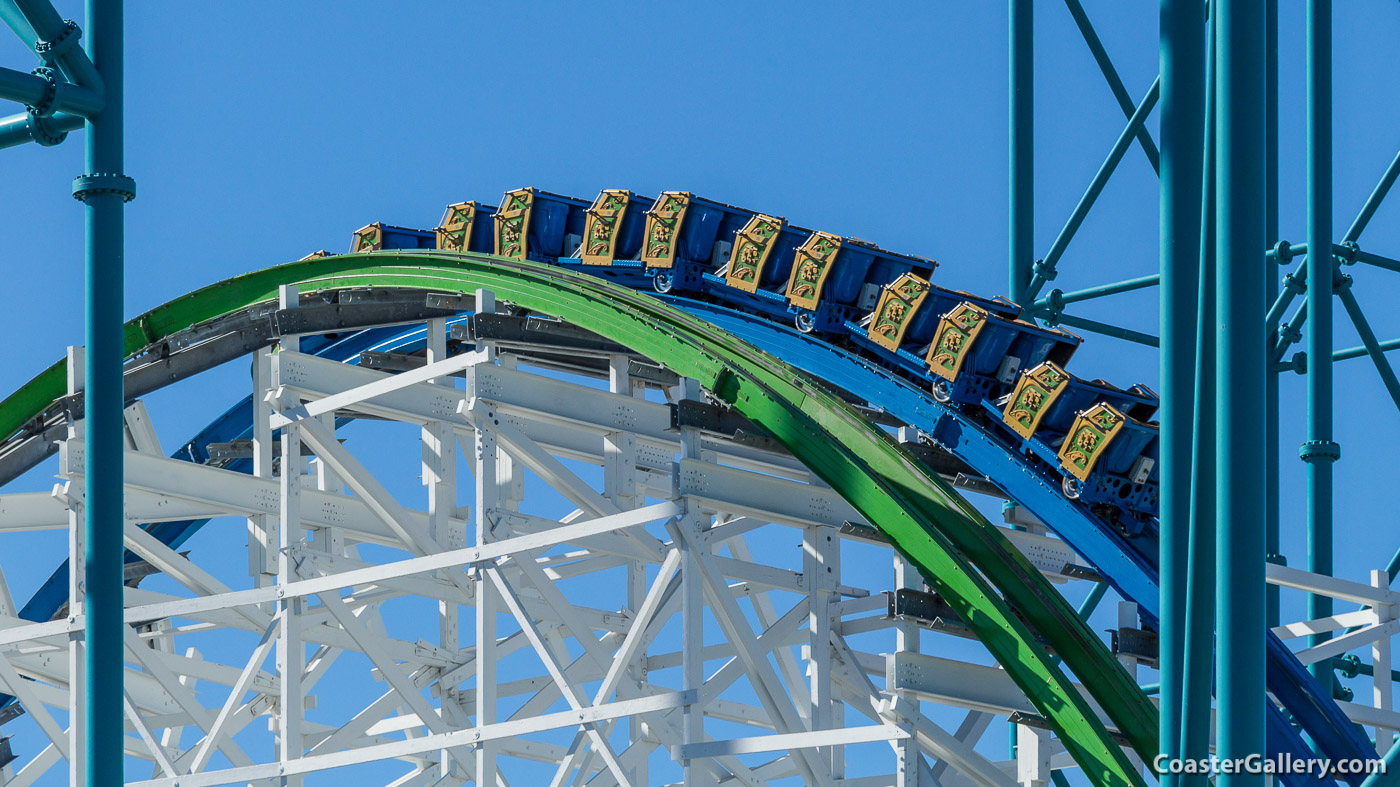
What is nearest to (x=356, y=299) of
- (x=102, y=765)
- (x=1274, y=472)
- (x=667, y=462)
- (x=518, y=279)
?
(x=518, y=279)

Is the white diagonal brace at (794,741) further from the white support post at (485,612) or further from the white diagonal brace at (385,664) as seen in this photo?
the white diagonal brace at (385,664)

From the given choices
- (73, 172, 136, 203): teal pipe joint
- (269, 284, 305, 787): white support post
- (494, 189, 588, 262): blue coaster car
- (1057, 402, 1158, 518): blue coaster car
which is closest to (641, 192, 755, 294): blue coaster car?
(494, 189, 588, 262): blue coaster car

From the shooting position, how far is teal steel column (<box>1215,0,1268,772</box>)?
7.25 m

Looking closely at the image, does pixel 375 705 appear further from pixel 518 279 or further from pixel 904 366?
pixel 904 366

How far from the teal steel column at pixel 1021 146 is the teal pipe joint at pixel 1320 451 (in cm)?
235

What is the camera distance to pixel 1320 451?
1576 cm

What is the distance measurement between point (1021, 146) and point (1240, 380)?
917cm

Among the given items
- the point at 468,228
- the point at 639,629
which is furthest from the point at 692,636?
the point at 468,228

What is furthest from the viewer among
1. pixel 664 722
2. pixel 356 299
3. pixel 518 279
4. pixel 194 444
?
pixel 194 444

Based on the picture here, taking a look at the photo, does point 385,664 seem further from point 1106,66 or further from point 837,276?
point 1106,66

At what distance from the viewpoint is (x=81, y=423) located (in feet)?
53.7

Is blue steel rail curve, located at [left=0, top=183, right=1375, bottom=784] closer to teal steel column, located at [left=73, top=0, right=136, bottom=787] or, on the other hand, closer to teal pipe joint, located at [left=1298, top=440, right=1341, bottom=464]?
teal pipe joint, located at [left=1298, top=440, right=1341, bottom=464]

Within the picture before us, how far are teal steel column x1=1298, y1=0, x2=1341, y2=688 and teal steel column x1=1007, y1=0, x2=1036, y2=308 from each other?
2121 mm

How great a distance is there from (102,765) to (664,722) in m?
6.63
